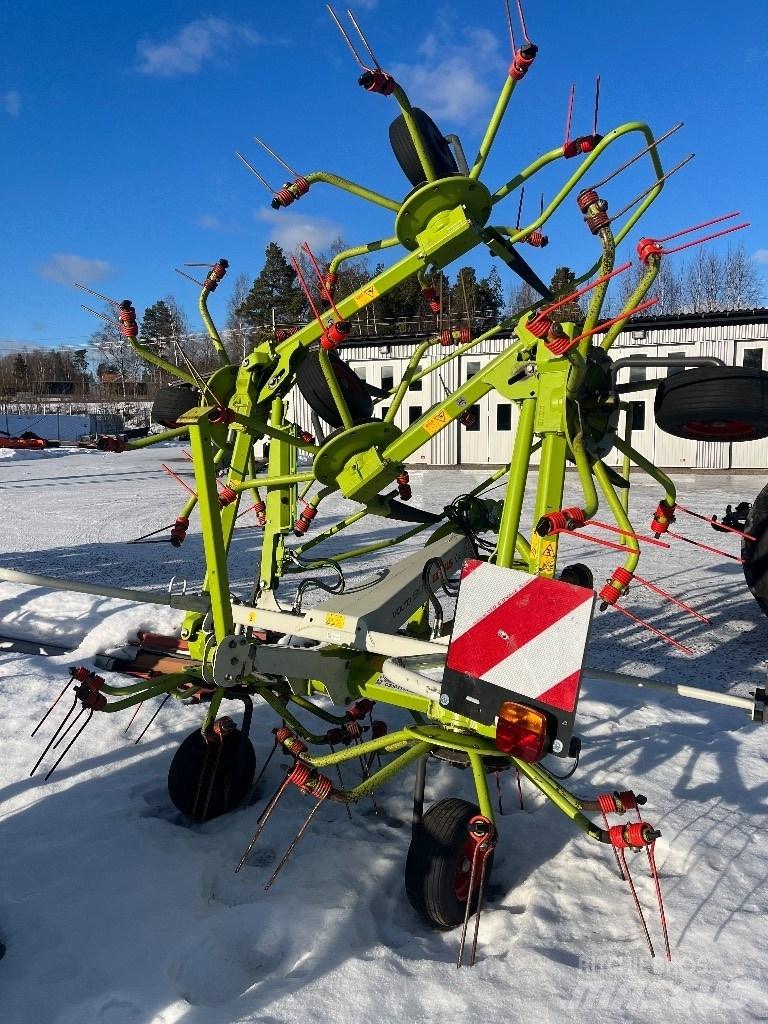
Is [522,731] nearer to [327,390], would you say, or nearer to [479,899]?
[479,899]

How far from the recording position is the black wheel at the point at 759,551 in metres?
5.93

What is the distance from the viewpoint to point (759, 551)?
599cm

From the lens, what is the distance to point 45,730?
4207 millimetres

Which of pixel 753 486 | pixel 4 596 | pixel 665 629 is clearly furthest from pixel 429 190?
pixel 753 486

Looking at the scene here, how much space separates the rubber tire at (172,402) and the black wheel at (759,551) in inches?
178

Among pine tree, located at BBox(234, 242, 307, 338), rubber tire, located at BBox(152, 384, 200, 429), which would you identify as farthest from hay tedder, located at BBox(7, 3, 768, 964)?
pine tree, located at BBox(234, 242, 307, 338)

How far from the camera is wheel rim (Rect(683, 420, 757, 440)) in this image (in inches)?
132

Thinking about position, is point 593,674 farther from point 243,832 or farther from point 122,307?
point 122,307

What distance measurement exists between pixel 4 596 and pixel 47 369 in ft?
304

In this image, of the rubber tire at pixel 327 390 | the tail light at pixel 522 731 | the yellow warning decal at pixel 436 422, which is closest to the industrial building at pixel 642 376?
the rubber tire at pixel 327 390

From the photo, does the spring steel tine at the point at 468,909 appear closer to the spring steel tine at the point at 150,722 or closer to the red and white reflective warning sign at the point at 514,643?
the red and white reflective warning sign at the point at 514,643

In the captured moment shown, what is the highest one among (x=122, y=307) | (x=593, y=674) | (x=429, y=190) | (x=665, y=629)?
(x=429, y=190)

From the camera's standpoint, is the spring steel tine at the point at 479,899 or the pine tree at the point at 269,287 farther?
the pine tree at the point at 269,287

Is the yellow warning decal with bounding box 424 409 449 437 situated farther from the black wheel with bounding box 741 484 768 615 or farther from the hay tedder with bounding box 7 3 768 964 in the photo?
the black wheel with bounding box 741 484 768 615
